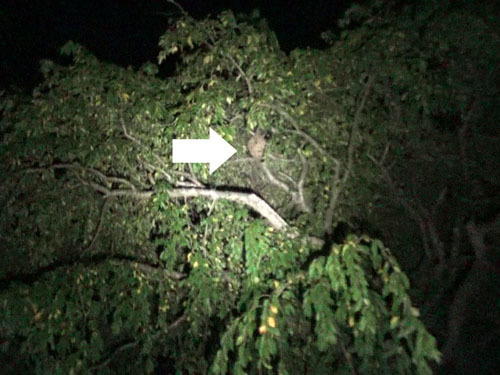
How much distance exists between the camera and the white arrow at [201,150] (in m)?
3.71

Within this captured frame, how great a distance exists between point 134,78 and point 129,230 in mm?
1370

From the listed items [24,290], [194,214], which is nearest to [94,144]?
[194,214]

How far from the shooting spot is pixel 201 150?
12.3 ft

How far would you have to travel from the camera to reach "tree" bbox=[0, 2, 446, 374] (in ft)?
10.8

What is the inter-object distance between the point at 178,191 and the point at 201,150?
1.31ft

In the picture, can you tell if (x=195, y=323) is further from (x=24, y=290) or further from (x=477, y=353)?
(x=477, y=353)

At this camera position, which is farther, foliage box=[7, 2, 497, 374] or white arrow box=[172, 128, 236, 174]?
white arrow box=[172, 128, 236, 174]

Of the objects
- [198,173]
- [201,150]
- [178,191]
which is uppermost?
[201,150]

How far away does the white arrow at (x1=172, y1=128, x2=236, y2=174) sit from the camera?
12.2 ft

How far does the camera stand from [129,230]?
397 centimetres

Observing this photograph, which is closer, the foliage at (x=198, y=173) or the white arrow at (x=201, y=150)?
the foliage at (x=198, y=173)

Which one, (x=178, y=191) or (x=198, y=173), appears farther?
(x=198, y=173)

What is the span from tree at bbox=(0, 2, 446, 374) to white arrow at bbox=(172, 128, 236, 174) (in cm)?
9

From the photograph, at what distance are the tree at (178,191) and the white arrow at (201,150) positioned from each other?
0.30ft
